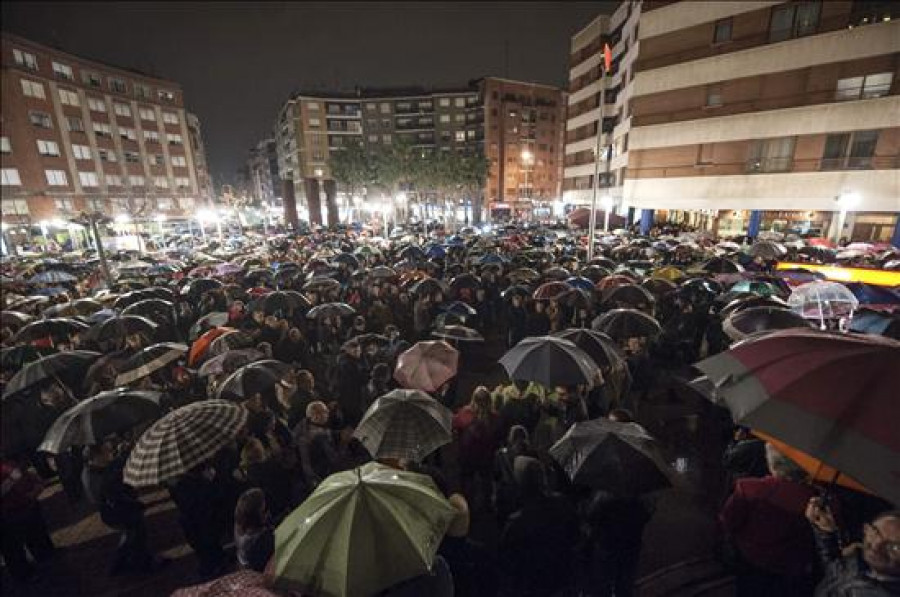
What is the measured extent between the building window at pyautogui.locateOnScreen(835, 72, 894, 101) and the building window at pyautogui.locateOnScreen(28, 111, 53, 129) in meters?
74.3

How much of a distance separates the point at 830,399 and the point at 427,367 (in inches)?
184

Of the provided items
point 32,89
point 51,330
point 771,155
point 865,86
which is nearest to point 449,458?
point 51,330

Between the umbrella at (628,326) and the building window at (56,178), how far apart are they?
65554 millimetres

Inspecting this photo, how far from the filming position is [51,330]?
28.2 ft

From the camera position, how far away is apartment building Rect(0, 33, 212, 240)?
149 feet

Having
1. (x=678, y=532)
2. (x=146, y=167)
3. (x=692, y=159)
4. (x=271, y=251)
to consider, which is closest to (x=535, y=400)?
(x=678, y=532)

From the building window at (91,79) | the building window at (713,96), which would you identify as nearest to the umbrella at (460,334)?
the building window at (713,96)

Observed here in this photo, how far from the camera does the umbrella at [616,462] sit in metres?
3.67

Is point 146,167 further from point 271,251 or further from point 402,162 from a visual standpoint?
point 271,251

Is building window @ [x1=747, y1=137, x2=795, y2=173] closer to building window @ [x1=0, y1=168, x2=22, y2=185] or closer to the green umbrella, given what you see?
the green umbrella

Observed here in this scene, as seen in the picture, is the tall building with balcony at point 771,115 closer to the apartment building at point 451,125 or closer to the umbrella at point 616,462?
the umbrella at point 616,462

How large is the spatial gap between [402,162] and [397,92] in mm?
31365

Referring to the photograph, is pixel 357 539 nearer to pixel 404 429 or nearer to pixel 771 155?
pixel 404 429

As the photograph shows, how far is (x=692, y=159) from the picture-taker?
30766 millimetres
